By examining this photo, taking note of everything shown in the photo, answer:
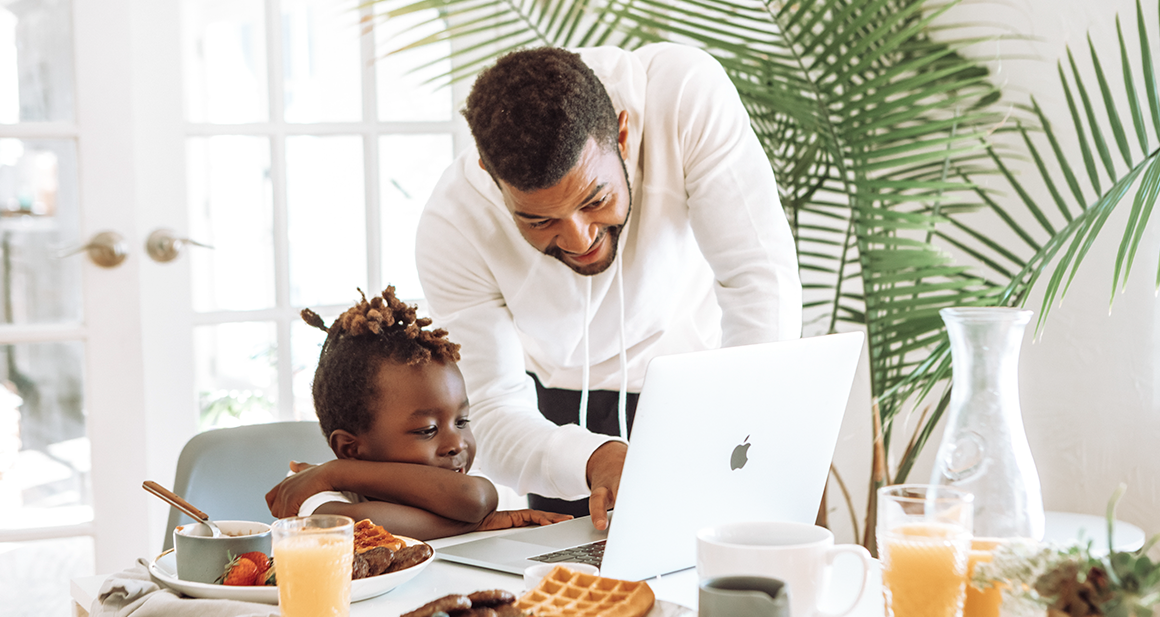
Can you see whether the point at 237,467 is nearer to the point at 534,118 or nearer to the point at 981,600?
the point at 534,118

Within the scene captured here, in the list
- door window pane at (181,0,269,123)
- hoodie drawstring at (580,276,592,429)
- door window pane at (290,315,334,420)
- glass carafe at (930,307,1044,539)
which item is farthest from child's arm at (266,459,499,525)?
door window pane at (181,0,269,123)

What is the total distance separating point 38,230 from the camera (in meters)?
2.33

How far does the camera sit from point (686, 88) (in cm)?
148

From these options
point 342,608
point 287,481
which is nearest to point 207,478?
point 287,481

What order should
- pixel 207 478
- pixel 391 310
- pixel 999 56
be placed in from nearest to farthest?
pixel 391 310 → pixel 207 478 → pixel 999 56

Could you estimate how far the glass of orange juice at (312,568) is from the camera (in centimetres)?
81

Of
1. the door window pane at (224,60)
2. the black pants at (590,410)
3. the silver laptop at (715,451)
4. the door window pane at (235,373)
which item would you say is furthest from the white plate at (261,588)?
the door window pane at (224,60)

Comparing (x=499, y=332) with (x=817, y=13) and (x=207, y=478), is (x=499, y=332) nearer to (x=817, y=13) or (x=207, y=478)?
(x=207, y=478)

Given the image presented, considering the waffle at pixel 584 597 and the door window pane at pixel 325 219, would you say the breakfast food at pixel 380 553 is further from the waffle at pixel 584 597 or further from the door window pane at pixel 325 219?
the door window pane at pixel 325 219

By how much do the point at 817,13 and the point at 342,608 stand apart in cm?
146

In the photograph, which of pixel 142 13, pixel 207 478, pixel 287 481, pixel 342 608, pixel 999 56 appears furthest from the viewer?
pixel 142 13

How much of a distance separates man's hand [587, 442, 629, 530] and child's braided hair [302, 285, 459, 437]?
0.28m

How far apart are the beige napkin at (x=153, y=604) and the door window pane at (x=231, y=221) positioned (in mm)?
1696

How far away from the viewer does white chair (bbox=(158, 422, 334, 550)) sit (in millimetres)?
1579
